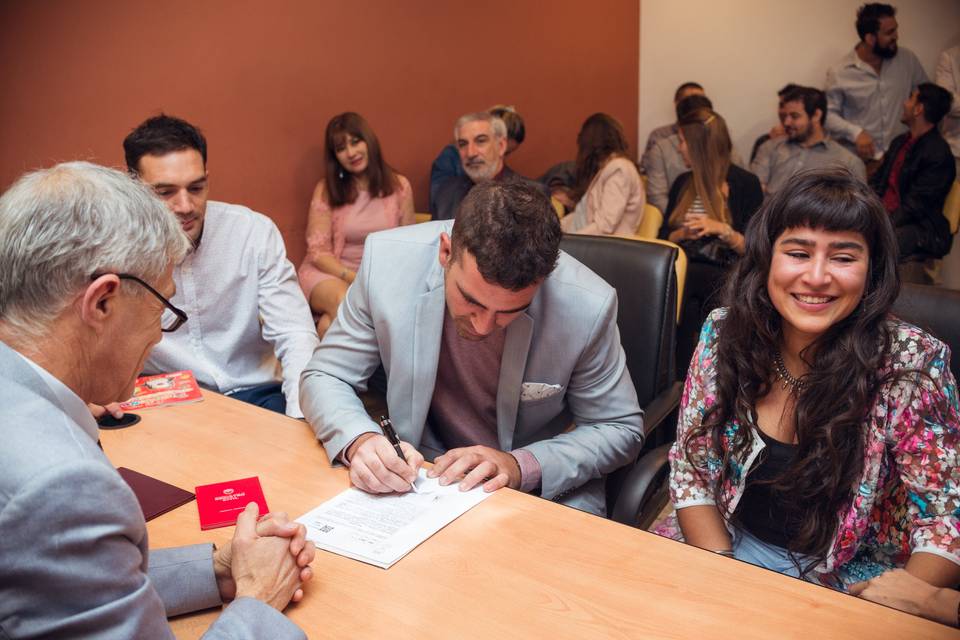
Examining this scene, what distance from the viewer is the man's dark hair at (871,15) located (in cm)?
575

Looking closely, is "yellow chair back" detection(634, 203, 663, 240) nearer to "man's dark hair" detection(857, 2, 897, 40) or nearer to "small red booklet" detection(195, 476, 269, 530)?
"man's dark hair" detection(857, 2, 897, 40)

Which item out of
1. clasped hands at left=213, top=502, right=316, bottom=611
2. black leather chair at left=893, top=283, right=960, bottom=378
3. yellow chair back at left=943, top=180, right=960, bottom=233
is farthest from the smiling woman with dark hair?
yellow chair back at left=943, top=180, right=960, bottom=233

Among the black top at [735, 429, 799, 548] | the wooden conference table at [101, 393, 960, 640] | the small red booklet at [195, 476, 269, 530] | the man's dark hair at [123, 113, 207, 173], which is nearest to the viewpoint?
the wooden conference table at [101, 393, 960, 640]

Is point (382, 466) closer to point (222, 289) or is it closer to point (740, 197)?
point (222, 289)

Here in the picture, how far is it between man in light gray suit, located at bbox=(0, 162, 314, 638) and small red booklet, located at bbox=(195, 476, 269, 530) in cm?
15

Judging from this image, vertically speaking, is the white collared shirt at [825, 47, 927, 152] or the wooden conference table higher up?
the white collared shirt at [825, 47, 927, 152]

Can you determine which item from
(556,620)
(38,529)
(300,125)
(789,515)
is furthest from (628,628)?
(300,125)

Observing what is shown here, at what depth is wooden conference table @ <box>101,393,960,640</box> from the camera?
1140 mm

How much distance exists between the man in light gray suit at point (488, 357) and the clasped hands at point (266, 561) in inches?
11.5

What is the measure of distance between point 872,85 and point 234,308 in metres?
5.45

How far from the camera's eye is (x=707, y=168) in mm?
Result: 4453

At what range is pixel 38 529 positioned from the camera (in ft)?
2.61

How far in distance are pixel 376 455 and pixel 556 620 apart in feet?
1.80

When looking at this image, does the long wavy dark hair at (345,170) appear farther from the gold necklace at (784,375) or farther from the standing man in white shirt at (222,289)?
the gold necklace at (784,375)
